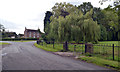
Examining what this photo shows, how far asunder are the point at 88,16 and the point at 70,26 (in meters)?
2.60

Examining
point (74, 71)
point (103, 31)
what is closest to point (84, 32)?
point (74, 71)

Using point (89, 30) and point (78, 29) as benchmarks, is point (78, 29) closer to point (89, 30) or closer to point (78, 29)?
point (78, 29)

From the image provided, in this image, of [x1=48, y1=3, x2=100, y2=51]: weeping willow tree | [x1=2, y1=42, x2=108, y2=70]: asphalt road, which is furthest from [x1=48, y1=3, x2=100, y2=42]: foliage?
[x1=2, y1=42, x2=108, y2=70]: asphalt road

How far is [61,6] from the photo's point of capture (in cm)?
2506

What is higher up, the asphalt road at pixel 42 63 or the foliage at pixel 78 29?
the foliage at pixel 78 29

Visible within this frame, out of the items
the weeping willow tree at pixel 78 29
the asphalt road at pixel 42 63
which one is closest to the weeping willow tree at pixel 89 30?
the weeping willow tree at pixel 78 29

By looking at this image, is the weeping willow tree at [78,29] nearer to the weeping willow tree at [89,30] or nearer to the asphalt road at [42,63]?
the weeping willow tree at [89,30]

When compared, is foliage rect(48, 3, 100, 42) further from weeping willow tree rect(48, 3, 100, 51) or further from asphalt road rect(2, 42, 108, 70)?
asphalt road rect(2, 42, 108, 70)

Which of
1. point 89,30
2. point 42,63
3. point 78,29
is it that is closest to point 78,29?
point 78,29

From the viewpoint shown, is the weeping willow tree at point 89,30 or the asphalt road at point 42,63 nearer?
the asphalt road at point 42,63

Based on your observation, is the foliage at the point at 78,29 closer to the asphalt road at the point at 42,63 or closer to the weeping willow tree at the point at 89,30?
the weeping willow tree at the point at 89,30

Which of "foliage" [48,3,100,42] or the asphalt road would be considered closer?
the asphalt road

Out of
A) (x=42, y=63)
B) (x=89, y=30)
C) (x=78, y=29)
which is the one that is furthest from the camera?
(x=78, y=29)

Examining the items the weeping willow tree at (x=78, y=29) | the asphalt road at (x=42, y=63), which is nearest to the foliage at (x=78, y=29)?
the weeping willow tree at (x=78, y=29)
